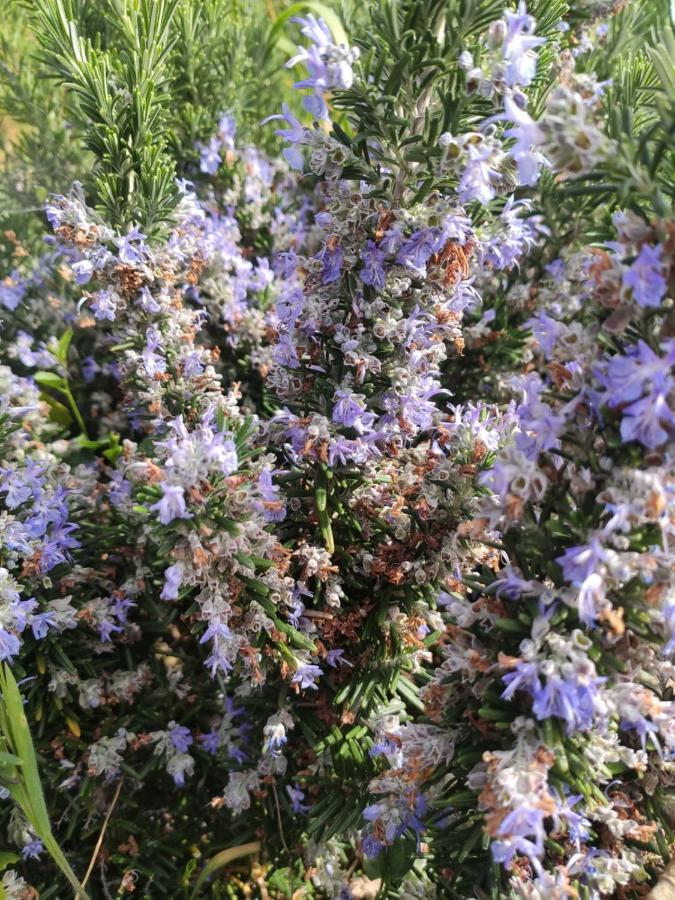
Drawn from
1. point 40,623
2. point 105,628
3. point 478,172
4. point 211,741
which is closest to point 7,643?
point 40,623

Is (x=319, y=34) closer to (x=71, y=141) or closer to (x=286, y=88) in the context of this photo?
(x=71, y=141)

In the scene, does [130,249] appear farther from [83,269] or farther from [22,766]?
[22,766]

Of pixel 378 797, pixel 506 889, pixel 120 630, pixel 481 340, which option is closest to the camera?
pixel 506 889

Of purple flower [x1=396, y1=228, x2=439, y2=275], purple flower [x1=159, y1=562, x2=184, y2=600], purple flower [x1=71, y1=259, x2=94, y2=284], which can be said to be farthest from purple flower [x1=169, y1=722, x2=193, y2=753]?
purple flower [x1=396, y1=228, x2=439, y2=275]

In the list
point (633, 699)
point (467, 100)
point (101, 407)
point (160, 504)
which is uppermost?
point (467, 100)

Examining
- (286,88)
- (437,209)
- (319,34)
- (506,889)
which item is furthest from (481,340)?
(286,88)

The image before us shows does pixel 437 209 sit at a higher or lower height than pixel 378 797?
higher

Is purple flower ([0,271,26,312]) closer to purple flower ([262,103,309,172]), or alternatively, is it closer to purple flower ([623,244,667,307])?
purple flower ([262,103,309,172])
